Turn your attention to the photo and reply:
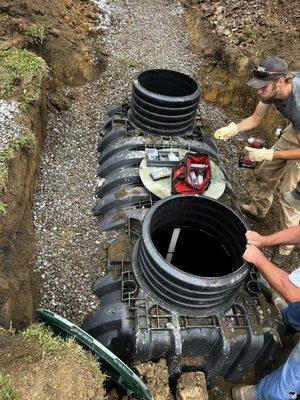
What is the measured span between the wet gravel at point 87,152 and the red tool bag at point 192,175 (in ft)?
3.32

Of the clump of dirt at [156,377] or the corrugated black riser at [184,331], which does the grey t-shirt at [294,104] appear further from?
the clump of dirt at [156,377]

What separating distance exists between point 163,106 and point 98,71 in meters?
2.48

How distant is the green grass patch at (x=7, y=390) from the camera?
2350 millimetres

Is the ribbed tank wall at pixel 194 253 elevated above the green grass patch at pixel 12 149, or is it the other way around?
the green grass patch at pixel 12 149

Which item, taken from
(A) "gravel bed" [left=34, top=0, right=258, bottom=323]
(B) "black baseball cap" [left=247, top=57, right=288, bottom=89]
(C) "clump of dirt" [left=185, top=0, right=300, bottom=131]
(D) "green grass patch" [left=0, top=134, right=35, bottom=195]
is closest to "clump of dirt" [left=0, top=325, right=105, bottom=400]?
(A) "gravel bed" [left=34, top=0, right=258, bottom=323]

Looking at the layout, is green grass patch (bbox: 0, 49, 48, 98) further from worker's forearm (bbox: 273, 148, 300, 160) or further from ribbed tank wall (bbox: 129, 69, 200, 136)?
worker's forearm (bbox: 273, 148, 300, 160)

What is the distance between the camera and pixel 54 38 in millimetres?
6648

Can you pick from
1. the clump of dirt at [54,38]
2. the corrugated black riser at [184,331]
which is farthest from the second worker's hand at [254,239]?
the clump of dirt at [54,38]

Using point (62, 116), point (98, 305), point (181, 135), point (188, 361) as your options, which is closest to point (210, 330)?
point (188, 361)

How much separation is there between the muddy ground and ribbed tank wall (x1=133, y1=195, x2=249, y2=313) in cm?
71

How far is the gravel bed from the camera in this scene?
13.9 feet

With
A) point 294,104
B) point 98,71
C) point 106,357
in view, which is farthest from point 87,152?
point 106,357

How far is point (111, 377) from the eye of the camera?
3.27m

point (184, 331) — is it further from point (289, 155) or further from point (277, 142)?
point (277, 142)
